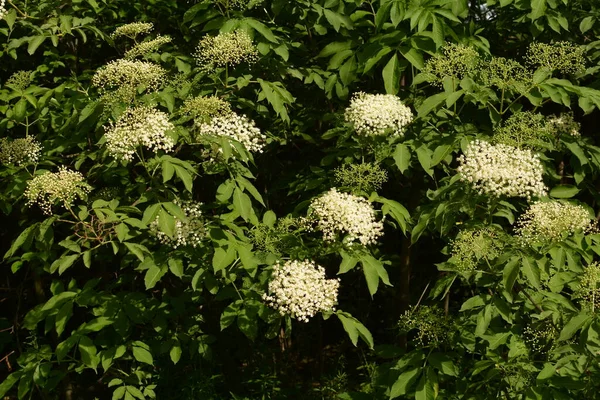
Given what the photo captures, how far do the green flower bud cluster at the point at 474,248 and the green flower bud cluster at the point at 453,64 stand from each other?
2.65 ft

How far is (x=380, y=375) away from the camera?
369 cm

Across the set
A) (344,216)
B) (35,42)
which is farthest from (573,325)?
(35,42)

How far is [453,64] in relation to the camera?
3354 mm

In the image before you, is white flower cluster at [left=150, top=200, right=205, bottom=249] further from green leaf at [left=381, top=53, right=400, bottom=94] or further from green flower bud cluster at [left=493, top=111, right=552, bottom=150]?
green flower bud cluster at [left=493, top=111, right=552, bottom=150]

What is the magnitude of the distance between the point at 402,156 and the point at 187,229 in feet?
3.67

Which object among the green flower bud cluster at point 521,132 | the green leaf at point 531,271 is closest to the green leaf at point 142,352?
the green leaf at point 531,271

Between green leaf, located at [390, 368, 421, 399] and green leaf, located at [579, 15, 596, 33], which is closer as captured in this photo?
green leaf, located at [390, 368, 421, 399]

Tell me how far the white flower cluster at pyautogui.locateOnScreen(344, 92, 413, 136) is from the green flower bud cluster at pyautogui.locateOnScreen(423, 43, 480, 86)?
8.5 inches

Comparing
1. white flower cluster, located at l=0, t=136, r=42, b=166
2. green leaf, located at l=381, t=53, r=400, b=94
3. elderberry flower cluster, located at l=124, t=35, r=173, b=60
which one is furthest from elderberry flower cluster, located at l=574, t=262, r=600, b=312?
→ white flower cluster, located at l=0, t=136, r=42, b=166

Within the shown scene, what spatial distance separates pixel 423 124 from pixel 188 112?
125cm

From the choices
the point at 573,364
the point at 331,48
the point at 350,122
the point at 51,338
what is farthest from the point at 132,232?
the point at 51,338

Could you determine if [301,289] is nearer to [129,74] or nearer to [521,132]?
Result: [521,132]

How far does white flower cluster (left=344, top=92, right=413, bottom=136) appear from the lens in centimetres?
335

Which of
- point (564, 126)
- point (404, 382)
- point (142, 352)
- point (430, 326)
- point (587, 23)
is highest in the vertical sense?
point (587, 23)
